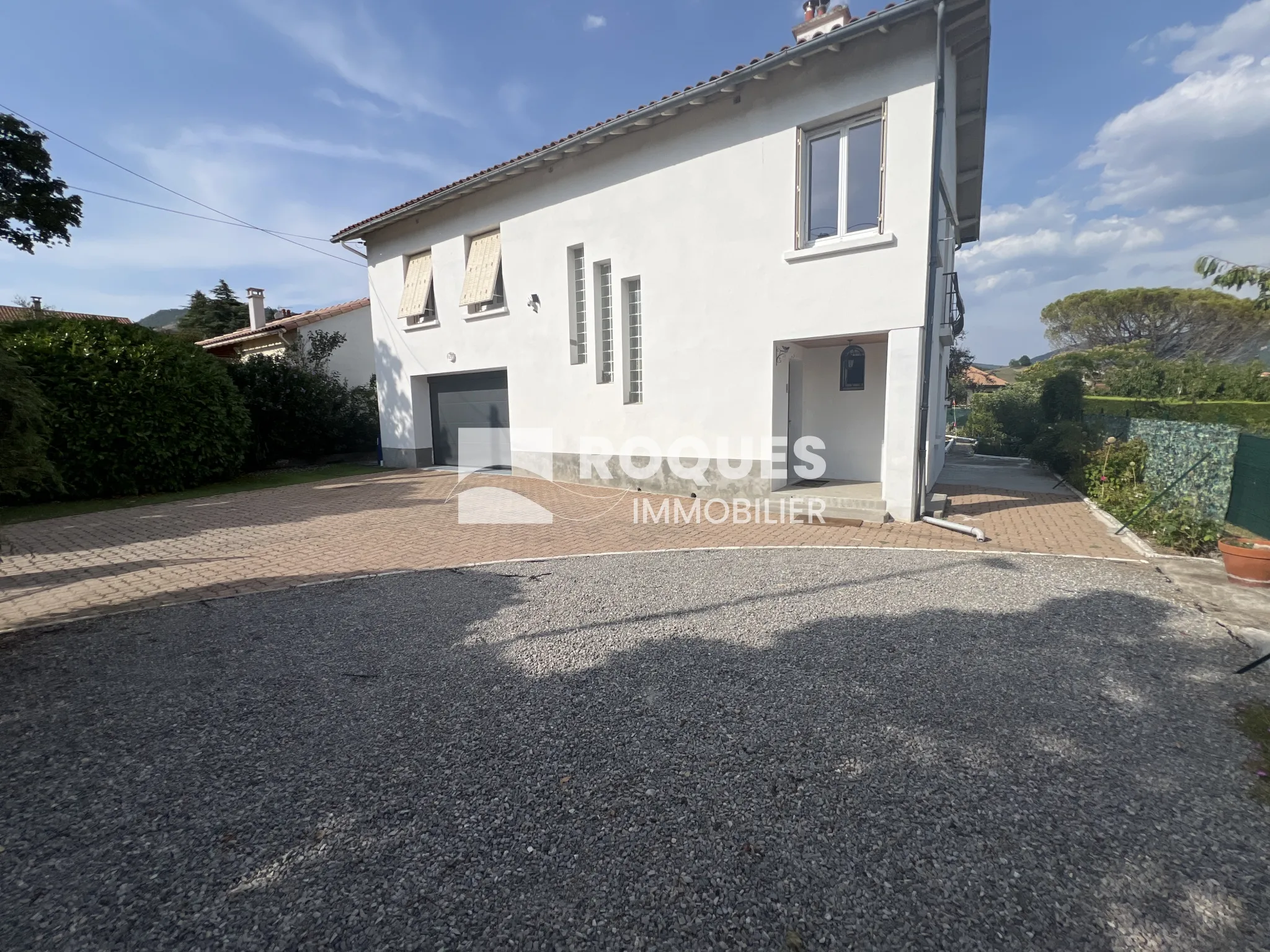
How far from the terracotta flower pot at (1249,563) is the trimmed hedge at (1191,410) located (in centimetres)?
510

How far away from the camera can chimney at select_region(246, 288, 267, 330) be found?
72.3 ft

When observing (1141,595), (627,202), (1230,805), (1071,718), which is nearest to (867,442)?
(1141,595)

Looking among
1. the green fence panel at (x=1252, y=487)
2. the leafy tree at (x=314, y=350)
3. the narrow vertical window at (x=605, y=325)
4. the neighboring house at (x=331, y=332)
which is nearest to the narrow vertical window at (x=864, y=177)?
the narrow vertical window at (x=605, y=325)

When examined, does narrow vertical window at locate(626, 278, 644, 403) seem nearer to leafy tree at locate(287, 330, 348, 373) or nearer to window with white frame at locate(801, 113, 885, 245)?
window with white frame at locate(801, 113, 885, 245)

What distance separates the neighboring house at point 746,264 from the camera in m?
7.82

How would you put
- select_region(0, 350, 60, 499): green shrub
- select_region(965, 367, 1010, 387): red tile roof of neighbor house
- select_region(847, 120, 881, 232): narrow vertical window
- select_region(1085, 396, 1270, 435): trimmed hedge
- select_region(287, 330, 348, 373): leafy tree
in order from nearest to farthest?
1. select_region(0, 350, 60, 499): green shrub
2. select_region(847, 120, 881, 232): narrow vertical window
3. select_region(1085, 396, 1270, 435): trimmed hedge
4. select_region(287, 330, 348, 373): leafy tree
5. select_region(965, 367, 1010, 387): red tile roof of neighbor house

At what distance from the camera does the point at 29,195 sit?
505 inches

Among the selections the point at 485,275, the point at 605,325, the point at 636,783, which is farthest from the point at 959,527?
the point at 485,275

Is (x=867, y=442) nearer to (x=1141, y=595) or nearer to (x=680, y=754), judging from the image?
(x=1141, y=595)

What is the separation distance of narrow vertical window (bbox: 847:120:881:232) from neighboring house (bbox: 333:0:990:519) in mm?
24

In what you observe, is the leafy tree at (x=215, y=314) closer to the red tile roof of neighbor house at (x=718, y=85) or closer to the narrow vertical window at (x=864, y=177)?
the red tile roof of neighbor house at (x=718, y=85)

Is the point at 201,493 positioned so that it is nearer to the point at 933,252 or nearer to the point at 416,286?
the point at 416,286

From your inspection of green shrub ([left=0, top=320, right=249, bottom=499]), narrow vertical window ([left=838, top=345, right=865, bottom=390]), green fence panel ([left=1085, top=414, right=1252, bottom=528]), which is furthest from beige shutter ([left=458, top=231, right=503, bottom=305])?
green fence panel ([left=1085, top=414, right=1252, bottom=528])

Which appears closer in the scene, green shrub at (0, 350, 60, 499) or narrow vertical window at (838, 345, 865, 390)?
green shrub at (0, 350, 60, 499)
